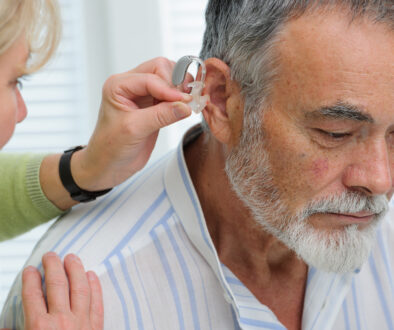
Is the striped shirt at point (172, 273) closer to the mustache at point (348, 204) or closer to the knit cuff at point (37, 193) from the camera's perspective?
the knit cuff at point (37, 193)

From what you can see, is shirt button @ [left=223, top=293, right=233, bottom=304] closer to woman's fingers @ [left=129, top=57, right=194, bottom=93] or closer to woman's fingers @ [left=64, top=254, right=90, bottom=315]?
woman's fingers @ [left=64, top=254, right=90, bottom=315]

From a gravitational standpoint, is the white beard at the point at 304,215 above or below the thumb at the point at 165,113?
below

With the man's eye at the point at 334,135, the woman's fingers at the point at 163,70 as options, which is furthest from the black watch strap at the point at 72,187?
the man's eye at the point at 334,135

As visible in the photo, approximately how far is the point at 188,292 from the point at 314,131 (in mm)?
407

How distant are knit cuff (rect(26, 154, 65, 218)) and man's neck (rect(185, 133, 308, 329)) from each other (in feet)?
1.03

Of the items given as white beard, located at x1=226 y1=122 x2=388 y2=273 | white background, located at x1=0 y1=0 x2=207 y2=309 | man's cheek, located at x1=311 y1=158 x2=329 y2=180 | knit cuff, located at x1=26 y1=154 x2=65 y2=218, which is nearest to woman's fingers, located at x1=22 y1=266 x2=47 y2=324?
knit cuff, located at x1=26 y1=154 x2=65 y2=218

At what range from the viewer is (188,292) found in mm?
1293

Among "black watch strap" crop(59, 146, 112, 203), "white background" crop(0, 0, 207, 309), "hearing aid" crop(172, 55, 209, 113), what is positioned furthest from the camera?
"white background" crop(0, 0, 207, 309)

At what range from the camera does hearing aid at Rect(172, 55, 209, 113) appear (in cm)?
121

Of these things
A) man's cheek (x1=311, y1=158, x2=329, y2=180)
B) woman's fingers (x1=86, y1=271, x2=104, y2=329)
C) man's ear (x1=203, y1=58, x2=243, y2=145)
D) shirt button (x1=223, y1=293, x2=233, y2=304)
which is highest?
man's ear (x1=203, y1=58, x2=243, y2=145)

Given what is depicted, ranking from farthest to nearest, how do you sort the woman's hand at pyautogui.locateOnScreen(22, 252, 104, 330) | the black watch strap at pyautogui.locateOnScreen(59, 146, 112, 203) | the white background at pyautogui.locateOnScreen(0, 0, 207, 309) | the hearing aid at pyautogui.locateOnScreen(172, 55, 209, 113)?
the white background at pyautogui.locateOnScreen(0, 0, 207, 309), the black watch strap at pyautogui.locateOnScreen(59, 146, 112, 203), the hearing aid at pyautogui.locateOnScreen(172, 55, 209, 113), the woman's hand at pyautogui.locateOnScreen(22, 252, 104, 330)

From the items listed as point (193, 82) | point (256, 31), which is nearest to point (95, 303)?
point (193, 82)

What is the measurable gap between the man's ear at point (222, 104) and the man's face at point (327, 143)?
4cm

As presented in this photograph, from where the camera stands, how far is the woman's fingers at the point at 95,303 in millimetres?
1151
